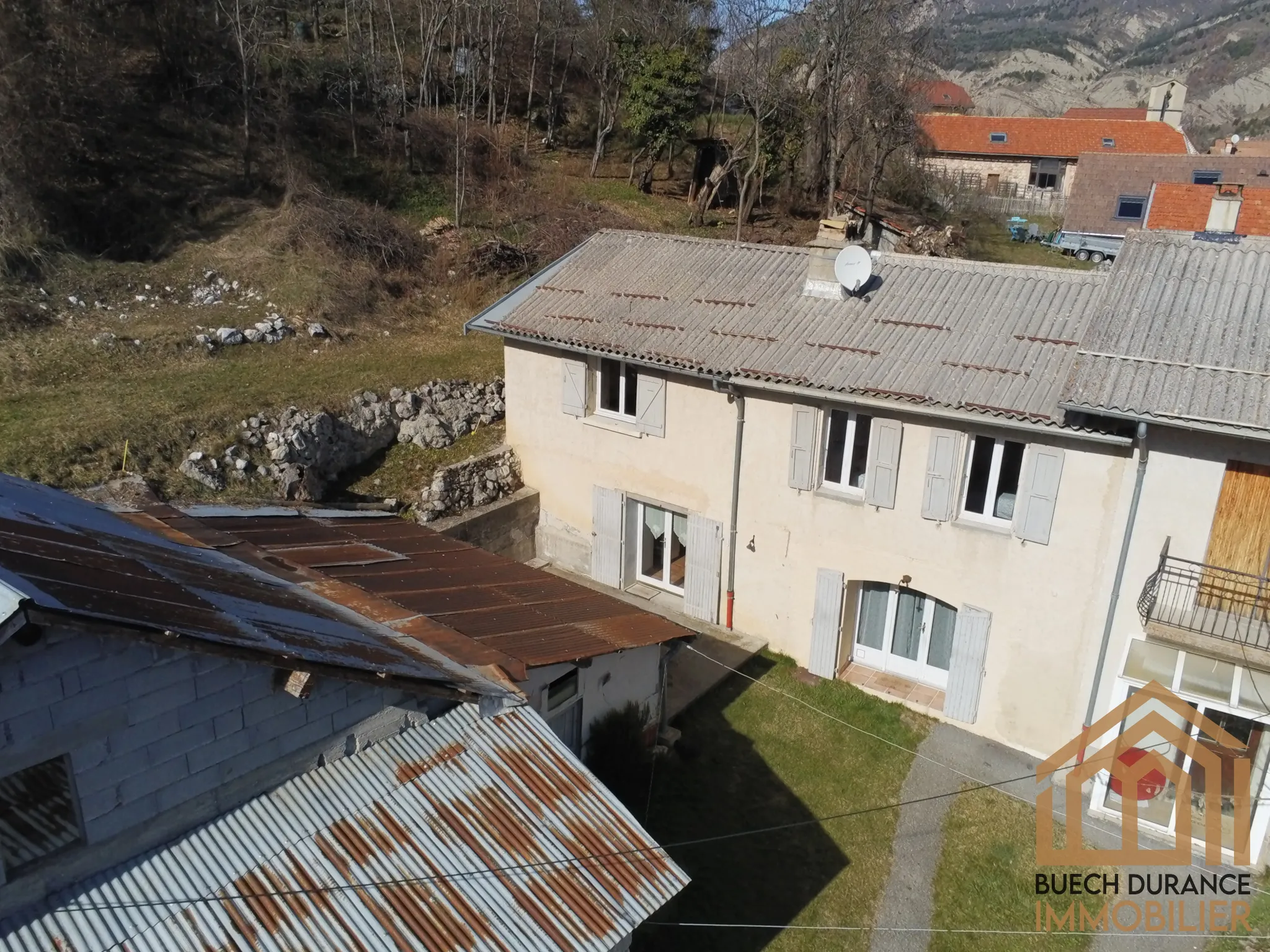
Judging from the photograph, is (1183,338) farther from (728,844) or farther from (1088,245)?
(1088,245)

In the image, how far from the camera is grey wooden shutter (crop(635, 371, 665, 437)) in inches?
576

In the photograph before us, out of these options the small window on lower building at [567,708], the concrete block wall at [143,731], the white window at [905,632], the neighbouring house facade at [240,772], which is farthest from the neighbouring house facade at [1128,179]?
the concrete block wall at [143,731]

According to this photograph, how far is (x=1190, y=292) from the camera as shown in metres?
11.4

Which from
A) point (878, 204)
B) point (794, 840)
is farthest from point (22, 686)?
point (878, 204)

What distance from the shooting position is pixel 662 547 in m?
16.6

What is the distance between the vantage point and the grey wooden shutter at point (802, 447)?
13.0 metres

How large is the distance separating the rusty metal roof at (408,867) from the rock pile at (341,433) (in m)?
9.56

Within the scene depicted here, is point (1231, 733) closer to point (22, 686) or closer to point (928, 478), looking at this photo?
point (928, 478)

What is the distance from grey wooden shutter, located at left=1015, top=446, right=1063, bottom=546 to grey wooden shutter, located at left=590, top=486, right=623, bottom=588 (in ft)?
22.3

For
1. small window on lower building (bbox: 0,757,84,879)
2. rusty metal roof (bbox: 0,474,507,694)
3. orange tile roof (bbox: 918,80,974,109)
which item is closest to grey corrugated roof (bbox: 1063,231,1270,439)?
rusty metal roof (bbox: 0,474,507,694)

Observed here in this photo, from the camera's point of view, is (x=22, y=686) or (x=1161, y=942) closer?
(x=22, y=686)

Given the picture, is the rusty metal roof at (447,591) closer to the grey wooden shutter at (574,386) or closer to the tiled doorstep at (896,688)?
the grey wooden shutter at (574,386)

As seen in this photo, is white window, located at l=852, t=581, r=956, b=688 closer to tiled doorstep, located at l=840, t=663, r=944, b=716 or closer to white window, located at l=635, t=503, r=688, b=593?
tiled doorstep, located at l=840, t=663, r=944, b=716

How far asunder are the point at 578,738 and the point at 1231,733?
7.88 meters
